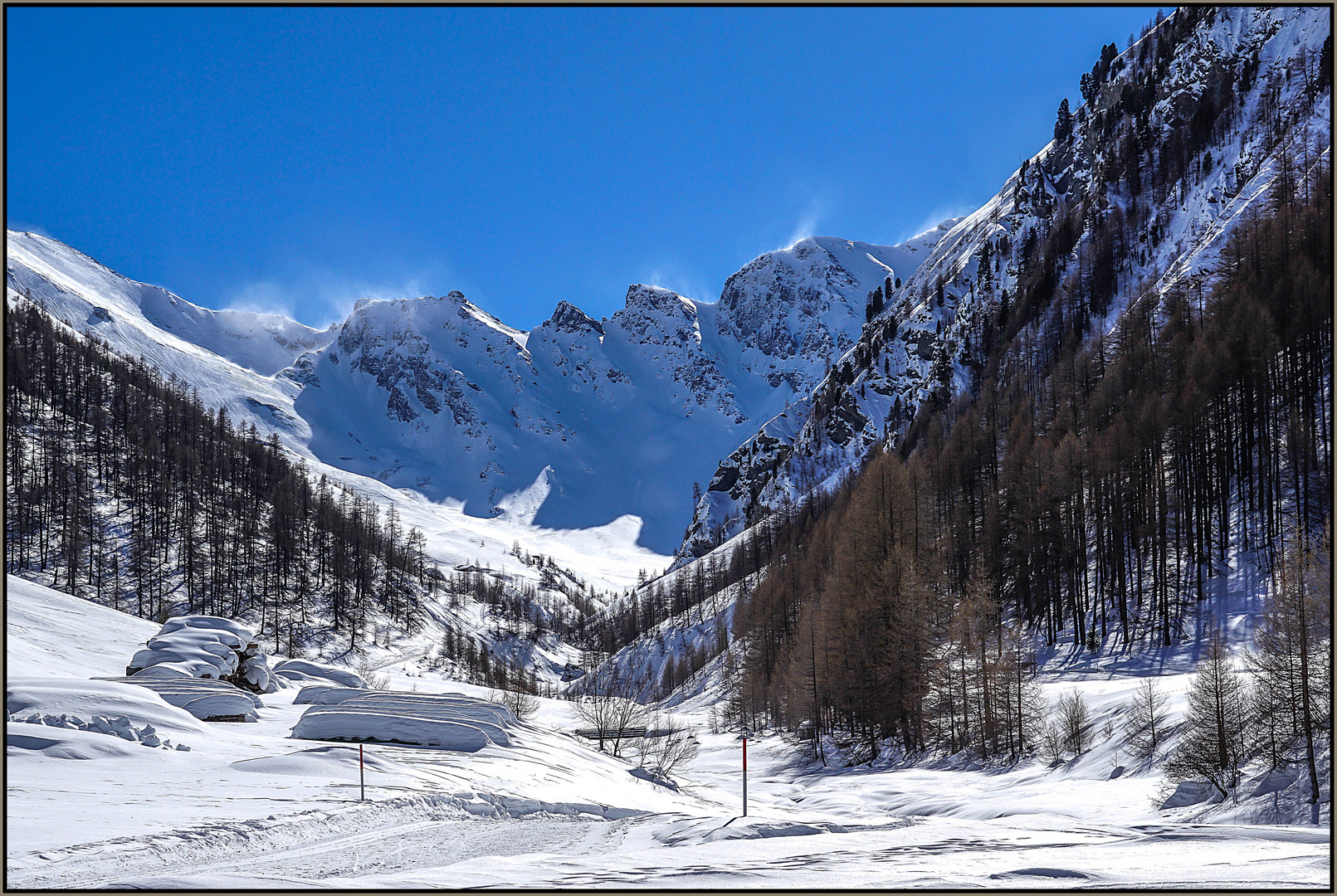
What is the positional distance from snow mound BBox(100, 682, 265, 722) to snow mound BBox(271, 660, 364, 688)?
27.7 metres

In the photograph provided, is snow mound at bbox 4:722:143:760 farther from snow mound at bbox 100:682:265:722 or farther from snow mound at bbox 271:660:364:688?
snow mound at bbox 271:660:364:688

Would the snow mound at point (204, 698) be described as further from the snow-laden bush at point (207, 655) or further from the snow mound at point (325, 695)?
Answer: the snow mound at point (325, 695)

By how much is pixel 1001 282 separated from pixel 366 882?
602 feet

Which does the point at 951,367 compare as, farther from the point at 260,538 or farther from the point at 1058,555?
the point at 260,538

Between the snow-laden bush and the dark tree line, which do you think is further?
the dark tree line

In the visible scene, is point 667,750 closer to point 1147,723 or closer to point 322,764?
point 322,764

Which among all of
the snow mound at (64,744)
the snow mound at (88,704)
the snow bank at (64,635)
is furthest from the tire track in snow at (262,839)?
the snow bank at (64,635)

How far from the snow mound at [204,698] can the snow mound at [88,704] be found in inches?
255

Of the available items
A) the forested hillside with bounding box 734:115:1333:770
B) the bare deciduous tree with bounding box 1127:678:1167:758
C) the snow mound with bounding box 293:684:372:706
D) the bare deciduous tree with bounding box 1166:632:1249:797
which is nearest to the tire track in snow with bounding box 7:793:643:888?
the bare deciduous tree with bounding box 1166:632:1249:797

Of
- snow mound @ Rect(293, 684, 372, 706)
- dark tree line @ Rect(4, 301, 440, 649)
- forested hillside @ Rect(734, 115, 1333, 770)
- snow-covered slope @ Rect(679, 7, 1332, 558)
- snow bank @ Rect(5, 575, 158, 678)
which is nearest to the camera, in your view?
snow bank @ Rect(5, 575, 158, 678)

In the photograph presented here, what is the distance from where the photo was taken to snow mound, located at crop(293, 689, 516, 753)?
36062 millimetres

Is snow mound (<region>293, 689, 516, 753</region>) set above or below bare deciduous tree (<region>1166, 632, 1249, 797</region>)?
below

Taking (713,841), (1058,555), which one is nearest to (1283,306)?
(1058,555)

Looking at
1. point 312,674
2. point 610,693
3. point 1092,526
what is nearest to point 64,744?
point 312,674
